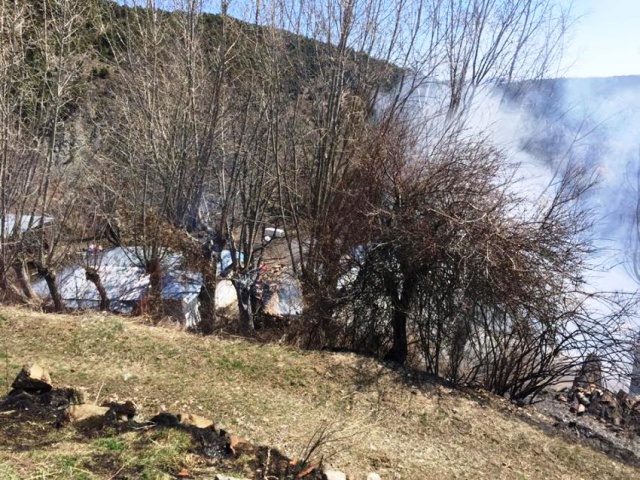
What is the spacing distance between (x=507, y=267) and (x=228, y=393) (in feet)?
9.35

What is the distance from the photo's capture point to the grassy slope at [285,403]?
12.4ft

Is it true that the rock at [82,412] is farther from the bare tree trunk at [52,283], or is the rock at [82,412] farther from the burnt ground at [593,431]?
the bare tree trunk at [52,283]

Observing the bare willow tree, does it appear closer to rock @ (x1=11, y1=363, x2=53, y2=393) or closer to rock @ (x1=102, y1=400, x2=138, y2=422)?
rock @ (x1=11, y1=363, x2=53, y2=393)

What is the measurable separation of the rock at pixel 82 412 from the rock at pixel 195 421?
0.51 meters

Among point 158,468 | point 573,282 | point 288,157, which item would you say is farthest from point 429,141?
point 158,468

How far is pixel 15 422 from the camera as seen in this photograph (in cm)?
336

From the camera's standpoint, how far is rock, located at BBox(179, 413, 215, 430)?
3.62 m

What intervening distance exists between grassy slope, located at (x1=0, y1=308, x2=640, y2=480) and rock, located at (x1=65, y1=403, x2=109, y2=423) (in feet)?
0.30

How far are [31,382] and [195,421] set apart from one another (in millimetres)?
Result: 1301

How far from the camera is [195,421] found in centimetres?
367

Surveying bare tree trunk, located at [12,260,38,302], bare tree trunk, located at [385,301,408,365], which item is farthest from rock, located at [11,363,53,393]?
bare tree trunk, located at [12,260,38,302]

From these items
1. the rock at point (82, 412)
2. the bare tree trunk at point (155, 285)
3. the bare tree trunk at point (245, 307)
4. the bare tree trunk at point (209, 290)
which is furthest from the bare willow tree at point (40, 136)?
the rock at point (82, 412)

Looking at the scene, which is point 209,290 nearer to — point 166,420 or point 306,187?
point 306,187

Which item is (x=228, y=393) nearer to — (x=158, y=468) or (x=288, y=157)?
(x=158, y=468)
